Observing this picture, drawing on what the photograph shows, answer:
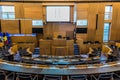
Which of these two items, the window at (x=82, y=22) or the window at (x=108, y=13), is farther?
the window at (x=108, y=13)

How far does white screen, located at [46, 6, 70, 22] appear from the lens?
14.0 meters

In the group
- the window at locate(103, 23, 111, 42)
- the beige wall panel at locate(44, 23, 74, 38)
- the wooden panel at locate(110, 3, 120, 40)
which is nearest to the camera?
the wooden panel at locate(110, 3, 120, 40)

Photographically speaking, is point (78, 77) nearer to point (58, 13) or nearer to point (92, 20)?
point (58, 13)

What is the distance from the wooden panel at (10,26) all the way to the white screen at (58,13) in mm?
2954

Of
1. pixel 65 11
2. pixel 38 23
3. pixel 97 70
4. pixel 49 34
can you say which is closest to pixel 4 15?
pixel 38 23

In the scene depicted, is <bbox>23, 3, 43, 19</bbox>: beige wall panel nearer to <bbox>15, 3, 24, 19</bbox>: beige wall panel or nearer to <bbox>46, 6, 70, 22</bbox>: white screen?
<bbox>15, 3, 24, 19</bbox>: beige wall panel

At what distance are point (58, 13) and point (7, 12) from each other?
4.75 metres

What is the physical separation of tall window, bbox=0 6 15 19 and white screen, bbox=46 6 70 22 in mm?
3277

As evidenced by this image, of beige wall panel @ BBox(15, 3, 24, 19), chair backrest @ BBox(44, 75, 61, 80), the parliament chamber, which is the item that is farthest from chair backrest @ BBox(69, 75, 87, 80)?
beige wall panel @ BBox(15, 3, 24, 19)

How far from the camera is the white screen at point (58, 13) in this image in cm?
1405

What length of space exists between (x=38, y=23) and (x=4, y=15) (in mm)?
3349

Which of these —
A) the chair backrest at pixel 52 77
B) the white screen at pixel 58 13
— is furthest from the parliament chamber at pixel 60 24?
the chair backrest at pixel 52 77

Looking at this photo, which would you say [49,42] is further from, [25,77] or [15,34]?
[25,77]

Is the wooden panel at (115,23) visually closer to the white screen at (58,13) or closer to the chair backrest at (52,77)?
the white screen at (58,13)
